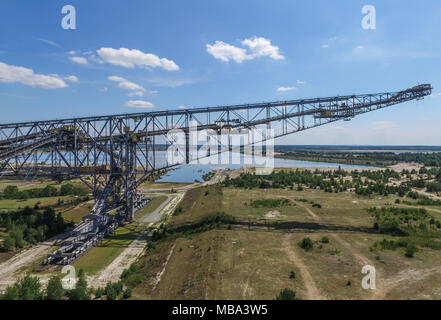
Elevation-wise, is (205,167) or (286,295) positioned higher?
(205,167)

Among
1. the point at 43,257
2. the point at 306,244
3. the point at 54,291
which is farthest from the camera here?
the point at 43,257

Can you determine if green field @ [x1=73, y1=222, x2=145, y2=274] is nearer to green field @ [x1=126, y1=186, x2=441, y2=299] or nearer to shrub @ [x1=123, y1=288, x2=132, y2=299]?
green field @ [x1=126, y1=186, x2=441, y2=299]

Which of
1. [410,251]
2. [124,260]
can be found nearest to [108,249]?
[124,260]

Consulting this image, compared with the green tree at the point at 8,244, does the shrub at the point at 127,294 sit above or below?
below

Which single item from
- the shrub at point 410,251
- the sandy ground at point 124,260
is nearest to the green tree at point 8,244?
the sandy ground at point 124,260

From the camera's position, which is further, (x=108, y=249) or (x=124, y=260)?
(x=108, y=249)

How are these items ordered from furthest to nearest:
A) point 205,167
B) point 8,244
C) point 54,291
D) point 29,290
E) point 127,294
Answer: point 205,167, point 8,244, point 127,294, point 54,291, point 29,290

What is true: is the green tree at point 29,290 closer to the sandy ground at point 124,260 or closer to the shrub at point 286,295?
the sandy ground at point 124,260

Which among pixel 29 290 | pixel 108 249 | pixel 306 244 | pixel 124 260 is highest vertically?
pixel 29 290

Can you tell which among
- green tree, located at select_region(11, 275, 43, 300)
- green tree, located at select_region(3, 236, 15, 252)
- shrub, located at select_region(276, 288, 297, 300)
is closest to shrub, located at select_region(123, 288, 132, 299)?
green tree, located at select_region(11, 275, 43, 300)

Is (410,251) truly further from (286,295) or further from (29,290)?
(29,290)
